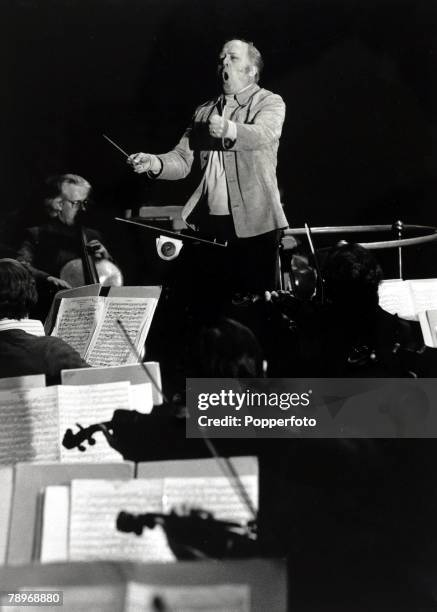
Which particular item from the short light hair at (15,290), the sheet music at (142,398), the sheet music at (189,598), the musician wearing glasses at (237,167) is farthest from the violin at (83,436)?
the musician wearing glasses at (237,167)

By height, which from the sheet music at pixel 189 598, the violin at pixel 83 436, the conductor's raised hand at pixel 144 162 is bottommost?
the sheet music at pixel 189 598

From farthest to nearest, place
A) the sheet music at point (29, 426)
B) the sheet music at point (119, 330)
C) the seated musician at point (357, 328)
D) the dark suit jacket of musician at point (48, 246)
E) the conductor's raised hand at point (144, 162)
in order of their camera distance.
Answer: the dark suit jacket of musician at point (48, 246)
the conductor's raised hand at point (144, 162)
the sheet music at point (119, 330)
the seated musician at point (357, 328)
the sheet music at point (29, 426)

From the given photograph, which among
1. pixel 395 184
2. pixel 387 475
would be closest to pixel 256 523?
pixel 387 475

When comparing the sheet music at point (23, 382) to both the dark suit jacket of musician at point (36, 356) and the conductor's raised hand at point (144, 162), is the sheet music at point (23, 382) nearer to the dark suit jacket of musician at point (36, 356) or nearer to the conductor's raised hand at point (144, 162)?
the dark suit jacket of musician at point (36, 356)

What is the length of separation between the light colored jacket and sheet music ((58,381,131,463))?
81 cm

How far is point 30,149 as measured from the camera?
2.72 metres

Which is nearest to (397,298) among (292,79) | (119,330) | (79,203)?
(292,79)

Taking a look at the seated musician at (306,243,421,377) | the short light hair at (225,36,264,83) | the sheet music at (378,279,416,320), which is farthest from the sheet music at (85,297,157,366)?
the short light hair at (225,36,264,83)

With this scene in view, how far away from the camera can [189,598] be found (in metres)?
2.16

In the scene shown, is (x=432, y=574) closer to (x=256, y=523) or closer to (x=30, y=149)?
(x=256, y=523)

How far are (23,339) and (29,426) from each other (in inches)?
16.0

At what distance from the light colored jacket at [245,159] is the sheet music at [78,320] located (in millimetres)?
562

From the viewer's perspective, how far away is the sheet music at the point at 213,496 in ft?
7.11

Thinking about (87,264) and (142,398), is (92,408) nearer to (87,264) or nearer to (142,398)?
(142,398)
